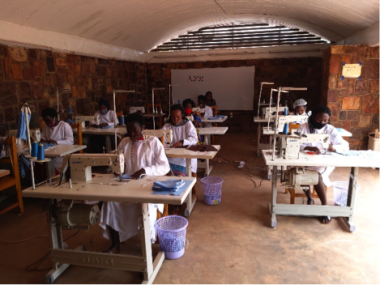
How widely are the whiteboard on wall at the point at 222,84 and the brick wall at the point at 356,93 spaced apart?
3.14m

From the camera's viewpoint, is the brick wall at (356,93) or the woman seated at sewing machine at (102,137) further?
the brick wall at (356,93)

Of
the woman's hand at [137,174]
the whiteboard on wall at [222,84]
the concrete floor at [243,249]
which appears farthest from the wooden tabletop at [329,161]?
the whiteboard on wall at [222,84]

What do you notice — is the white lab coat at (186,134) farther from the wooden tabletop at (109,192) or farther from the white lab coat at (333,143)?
the wooden tabletop at (109,192)

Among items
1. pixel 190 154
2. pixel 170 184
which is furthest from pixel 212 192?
pixel 170 184

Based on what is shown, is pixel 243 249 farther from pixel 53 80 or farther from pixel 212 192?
pixel 53 80

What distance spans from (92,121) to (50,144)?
54.2 inches

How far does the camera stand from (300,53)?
865cm

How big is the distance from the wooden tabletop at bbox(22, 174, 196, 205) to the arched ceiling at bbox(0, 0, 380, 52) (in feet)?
9.60

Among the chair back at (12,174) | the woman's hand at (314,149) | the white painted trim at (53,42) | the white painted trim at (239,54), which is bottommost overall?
the chair back at (12,174)

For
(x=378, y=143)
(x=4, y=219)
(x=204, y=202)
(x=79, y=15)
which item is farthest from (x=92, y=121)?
(x=378, y=143)

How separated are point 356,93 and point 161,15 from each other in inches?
172

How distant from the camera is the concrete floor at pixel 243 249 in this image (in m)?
2.58

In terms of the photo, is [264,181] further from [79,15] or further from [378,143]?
[79,15]

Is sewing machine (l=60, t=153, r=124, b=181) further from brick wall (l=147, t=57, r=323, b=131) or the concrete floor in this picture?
brick wall (l=147, t=57, r=323, b=131)
